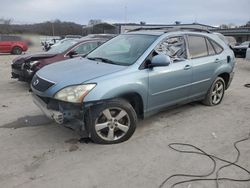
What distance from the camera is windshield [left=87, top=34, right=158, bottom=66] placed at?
4742 mm

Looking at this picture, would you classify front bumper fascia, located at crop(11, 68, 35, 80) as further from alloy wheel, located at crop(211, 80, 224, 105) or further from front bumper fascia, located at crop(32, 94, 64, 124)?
alloy wheel, located at crop(211, 80, 224, 105)

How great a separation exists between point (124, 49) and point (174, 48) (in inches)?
36.6

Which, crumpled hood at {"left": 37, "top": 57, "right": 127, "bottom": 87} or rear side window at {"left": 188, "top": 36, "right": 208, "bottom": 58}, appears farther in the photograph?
rear side window at {"left": 188, "top": 36, "right": 208, "bottom": 58}

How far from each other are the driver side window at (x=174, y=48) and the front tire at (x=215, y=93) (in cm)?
124

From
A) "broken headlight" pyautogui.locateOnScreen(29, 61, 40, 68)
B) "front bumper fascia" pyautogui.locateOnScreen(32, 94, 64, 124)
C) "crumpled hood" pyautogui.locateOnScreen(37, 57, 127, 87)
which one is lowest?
"front bumper fascia" pyautogui.locateOnScreen(32, 94, 64, 124)

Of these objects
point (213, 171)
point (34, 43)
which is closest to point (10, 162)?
point (213, 171)

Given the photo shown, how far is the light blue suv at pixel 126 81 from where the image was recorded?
4.00m

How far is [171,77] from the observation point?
Answer: 16.3ft

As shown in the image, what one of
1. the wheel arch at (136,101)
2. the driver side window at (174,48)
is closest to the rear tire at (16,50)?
the driver side window at (174,48)

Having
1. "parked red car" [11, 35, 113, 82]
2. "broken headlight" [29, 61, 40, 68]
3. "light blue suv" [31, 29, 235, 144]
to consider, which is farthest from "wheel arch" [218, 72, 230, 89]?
"broken headlight" [29, 61, 40, 68]

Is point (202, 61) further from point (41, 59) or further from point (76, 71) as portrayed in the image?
point (41, 59)

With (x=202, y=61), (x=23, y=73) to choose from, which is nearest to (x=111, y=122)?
(x=202, y=61)

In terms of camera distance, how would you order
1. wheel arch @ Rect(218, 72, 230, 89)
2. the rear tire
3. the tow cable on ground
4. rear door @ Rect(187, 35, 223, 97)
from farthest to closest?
the rear tire < wheel arch @ Rect(218, 72, 230, 89) < rear door @ Rect(187, 35, 223, 97) < the tow cable on ground

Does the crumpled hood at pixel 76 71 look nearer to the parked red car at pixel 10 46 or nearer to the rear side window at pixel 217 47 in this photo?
the rear side window at pixel 217 47
